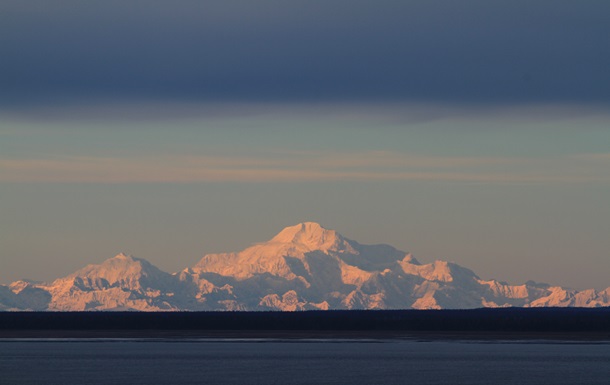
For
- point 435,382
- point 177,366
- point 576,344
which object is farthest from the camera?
point 576,344

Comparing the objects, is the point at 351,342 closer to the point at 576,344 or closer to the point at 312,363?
the point at 576,344

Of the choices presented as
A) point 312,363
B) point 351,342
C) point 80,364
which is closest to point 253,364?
point 312,363

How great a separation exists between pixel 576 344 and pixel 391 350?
28.4 m

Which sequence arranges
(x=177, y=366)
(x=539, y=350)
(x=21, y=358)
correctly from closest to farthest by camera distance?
1. (x=177, y=366)
2. (x=21, y=358)
3. (x=539, y=350)

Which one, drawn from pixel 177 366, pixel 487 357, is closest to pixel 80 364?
pixel 177 366

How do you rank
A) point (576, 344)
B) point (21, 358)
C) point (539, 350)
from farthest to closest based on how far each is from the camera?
point (576, 344) < point (539, 350) < point (21, 358)

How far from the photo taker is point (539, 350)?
6412 inches

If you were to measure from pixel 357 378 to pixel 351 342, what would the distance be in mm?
73160

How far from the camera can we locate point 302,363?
13562 centimetres

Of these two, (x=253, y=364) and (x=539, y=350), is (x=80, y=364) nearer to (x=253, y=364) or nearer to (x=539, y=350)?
(x=253, y=364)

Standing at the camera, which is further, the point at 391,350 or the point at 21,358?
the point at 391,350

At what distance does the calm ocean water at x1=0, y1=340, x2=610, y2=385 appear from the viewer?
379 feet

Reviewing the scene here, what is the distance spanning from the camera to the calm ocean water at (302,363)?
379 feet

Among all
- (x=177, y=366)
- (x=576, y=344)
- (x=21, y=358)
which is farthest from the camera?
(x=576, y=344)
